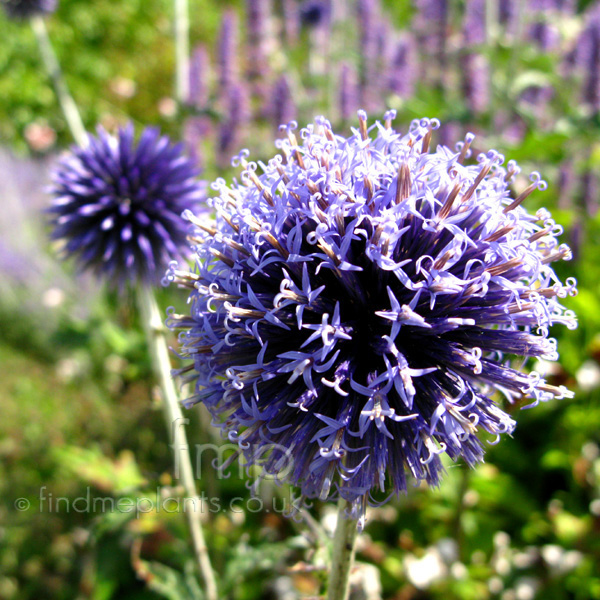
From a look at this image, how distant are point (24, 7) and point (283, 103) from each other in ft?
5.55

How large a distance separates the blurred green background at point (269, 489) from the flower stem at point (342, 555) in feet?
0.30

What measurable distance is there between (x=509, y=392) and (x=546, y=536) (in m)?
1.84

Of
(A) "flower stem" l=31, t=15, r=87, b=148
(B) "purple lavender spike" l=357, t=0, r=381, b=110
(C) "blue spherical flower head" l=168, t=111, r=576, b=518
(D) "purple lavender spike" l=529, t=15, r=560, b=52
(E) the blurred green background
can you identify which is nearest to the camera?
(C) "blue spherical flower head" l=168, t=111, r=576, b=518

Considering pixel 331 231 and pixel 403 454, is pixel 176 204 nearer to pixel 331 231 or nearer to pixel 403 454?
pixel 331 231

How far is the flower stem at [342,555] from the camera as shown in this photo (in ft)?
4.02

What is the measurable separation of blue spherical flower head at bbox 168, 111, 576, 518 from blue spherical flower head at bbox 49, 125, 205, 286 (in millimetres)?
952

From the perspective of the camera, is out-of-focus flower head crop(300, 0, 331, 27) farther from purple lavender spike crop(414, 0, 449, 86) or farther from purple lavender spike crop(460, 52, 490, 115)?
purple lavender spike crop(460, 52, 490, 115)

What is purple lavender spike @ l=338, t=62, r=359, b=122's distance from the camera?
3873 mm

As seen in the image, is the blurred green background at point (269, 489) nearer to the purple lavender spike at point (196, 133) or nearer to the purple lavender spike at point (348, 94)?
the purple lavender spike at point (196, 133)

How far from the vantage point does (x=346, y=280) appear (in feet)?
3.88

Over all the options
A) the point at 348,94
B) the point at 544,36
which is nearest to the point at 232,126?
the point at 348,94

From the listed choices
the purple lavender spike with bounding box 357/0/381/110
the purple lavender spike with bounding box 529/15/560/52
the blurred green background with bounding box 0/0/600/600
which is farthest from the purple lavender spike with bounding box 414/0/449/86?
the purple lavender spike with bounding box 529/15/560/52

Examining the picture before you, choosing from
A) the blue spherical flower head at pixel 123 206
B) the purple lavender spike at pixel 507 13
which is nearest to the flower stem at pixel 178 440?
the blue spherical flower head at pixel 123 206

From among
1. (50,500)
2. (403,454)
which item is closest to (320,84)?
(50,500)
